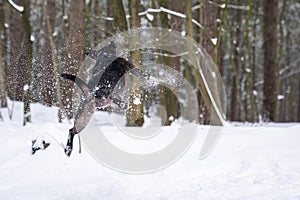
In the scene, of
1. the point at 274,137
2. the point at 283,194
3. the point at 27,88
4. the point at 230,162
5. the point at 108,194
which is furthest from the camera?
the point at 27,88

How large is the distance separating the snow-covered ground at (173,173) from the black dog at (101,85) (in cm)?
45

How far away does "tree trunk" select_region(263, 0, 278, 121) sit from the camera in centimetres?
1197

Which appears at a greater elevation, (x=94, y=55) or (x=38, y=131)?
(x=94, y=55)

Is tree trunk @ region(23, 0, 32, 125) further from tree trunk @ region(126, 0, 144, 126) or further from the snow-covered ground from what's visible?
tree trunk @ region(126, 0, 144, 126)

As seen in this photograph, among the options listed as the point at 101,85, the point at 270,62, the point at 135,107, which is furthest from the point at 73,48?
the point at 270,62

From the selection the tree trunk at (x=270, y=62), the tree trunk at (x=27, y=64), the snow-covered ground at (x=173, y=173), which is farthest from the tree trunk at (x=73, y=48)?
the tree trunk at (x=270, y=62)

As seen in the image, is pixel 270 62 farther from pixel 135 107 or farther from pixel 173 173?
pixel 173 173

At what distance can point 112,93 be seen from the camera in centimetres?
507

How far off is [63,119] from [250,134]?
412 centimetres

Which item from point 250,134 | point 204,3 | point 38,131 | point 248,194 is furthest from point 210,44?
point 248,194

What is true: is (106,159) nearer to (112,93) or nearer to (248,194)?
(112,93)

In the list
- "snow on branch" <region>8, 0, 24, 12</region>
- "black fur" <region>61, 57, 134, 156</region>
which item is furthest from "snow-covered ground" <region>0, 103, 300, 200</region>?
"snow on branch" <region>8, 0, 24, 12</region>

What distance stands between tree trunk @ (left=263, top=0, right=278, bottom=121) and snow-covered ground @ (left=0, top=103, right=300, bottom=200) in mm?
6654

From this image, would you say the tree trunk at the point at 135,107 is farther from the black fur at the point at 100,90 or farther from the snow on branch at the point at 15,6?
the snow on branch at the point at 15,6
